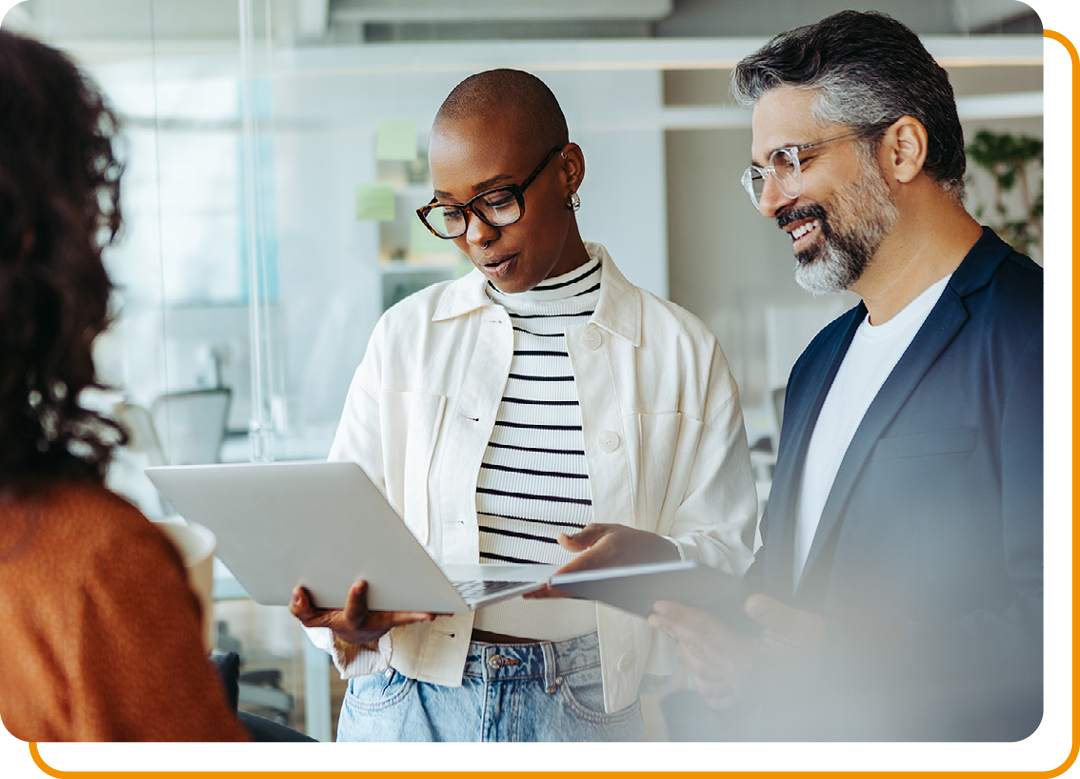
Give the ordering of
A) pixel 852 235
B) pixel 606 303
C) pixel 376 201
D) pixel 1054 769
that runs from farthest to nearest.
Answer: pixel 376 201, pixel 606 303, pixel 852 235, pixel 1054 769

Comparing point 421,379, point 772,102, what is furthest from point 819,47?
point 421,379

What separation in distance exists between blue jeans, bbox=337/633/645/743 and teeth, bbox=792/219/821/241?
2.03ft

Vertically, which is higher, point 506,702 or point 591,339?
point 591,339

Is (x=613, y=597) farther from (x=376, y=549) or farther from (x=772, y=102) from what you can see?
(x=772, y=102)

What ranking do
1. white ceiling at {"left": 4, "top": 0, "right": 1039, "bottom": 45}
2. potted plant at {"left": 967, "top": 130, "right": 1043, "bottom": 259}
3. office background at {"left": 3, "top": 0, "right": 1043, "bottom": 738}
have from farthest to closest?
office background at {"left": 3, "top": 0, "right": 1043, "bottom": 738}, white ceiling at {"left": 4, "top": 0, "right": 1039, "bottom": 45}, potted plant at {"left": 967, "top": 130, "right": 1043, "bottom": 259}

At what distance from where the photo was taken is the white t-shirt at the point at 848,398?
1165 mm

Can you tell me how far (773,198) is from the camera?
125 cm

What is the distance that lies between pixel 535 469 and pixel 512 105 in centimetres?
50

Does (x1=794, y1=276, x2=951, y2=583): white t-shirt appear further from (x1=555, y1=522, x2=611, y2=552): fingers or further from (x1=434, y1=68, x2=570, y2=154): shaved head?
(x1=434, y1=68, x2=570, y2=154): shaved head

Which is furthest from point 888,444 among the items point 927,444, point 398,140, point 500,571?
point 398,140

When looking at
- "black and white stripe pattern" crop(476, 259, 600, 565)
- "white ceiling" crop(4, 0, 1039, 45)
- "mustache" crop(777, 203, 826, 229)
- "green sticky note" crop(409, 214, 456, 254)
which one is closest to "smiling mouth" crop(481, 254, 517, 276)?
"black and white stripe pattern" crop(476, 259, 600, 565)

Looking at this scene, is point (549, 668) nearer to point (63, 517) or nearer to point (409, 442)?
point (409, 442)

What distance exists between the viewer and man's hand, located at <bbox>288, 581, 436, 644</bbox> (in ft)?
3.49

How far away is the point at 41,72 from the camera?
0.64 m
